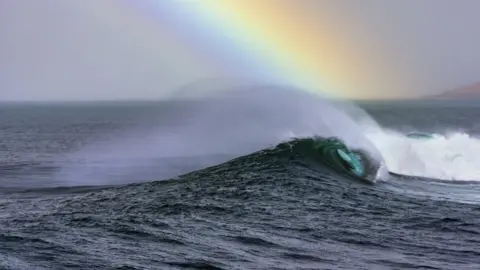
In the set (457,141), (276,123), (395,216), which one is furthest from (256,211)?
(457,141)

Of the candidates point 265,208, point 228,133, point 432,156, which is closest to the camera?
point 265,208

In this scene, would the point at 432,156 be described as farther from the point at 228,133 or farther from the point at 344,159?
the point at 228,133

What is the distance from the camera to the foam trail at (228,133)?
30.5m

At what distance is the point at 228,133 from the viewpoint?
43.2m

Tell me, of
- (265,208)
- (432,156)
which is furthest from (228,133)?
(265,208)

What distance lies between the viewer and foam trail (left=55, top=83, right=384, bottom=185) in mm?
30469

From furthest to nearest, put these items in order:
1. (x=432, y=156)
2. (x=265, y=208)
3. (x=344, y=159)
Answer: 1. (x=432, y=156)
2. (x=344, y=159)
3. (x=265, y=208)

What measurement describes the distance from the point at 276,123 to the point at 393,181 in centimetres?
1090

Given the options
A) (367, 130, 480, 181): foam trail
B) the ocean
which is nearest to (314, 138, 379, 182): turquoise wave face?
the ocean

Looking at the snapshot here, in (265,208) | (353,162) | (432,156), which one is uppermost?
(432,156)

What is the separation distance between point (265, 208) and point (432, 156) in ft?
60.6

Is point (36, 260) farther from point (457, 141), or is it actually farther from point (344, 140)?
point (457, 141)

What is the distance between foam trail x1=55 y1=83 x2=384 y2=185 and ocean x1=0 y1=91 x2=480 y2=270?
0.15 metres

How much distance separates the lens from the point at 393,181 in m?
26.2
